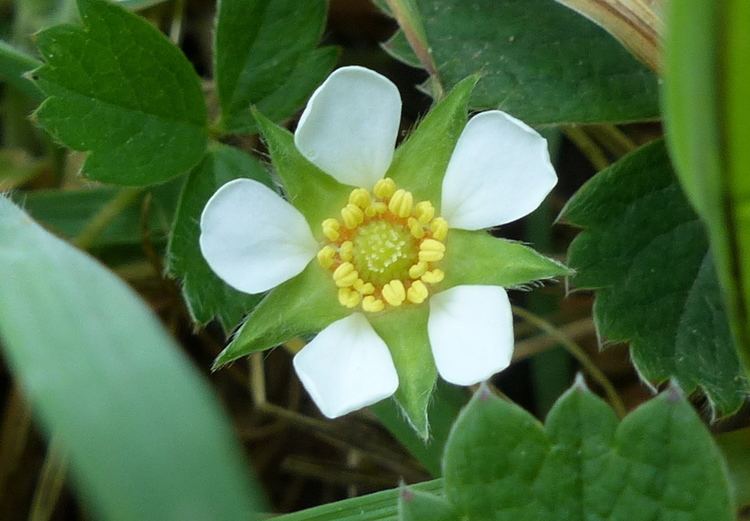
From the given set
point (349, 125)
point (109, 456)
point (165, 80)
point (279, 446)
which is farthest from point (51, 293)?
point (279, 446)

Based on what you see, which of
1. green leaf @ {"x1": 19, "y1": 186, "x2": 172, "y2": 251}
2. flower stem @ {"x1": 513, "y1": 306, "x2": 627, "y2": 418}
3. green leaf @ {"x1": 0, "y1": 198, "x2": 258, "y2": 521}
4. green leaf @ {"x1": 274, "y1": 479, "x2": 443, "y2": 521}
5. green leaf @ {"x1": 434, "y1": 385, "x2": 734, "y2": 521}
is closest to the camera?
green leaf @ {"x1": 0, "y1": 198, "x2": 258, "y2": 521}

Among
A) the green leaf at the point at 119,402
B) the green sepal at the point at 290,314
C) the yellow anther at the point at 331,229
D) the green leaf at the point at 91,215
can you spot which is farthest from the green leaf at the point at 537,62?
the green leaf at the point at 119,402

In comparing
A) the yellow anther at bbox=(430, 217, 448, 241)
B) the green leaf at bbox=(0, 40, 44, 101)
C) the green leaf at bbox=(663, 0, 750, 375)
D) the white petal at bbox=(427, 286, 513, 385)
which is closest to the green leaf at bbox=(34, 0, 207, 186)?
the green leaf at bbox=(0, 40, 44, 101)

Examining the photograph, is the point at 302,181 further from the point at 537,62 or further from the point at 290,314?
the point at 537,62

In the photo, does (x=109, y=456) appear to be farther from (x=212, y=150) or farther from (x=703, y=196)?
(x=212, y=150)

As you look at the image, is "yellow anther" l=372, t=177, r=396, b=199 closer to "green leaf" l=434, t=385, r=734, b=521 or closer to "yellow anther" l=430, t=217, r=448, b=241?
"yellow anther" l=430, t=217, r=448, b=241

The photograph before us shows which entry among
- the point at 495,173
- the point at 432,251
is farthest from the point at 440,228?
the point at 495,173

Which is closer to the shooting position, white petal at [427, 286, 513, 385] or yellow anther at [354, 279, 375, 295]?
white petal at [427, 286, 513, 385]
